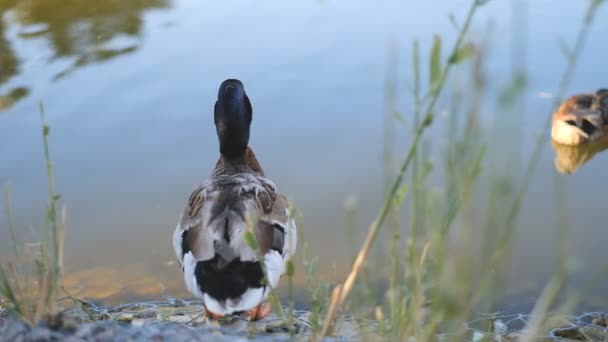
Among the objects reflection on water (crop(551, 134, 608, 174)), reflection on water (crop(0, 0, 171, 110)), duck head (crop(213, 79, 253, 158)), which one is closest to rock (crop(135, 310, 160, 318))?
duck head (crop(213, 79, 253, 158))

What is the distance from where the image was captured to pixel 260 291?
Result: 11.7 ft

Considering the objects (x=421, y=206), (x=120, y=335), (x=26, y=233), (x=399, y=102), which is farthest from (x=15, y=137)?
(x=421, y=206)

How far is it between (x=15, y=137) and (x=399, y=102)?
12.7ft

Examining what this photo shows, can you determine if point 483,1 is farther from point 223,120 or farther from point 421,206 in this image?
point 223,120

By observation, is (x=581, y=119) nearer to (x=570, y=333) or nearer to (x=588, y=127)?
(x=588, y=127)

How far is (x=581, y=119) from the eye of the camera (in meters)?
7.77

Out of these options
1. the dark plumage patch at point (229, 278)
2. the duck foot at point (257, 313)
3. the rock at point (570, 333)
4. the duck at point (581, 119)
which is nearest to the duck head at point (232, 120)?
the duck foot at point (257, 313)

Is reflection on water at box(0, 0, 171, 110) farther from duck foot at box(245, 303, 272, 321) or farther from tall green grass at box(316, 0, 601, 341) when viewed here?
tall green grass at box(316, 0, 601, 341)

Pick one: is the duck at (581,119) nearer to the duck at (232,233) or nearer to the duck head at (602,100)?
the duck head at (602,100)

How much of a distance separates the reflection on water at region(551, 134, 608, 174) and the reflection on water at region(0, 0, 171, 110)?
219 inches

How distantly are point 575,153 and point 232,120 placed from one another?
367 centimetres

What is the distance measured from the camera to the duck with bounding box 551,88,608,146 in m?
7.47

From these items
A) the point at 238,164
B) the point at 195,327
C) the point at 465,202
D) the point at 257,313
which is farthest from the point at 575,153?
the point at 465,202

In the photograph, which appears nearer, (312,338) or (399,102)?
(312,338)
